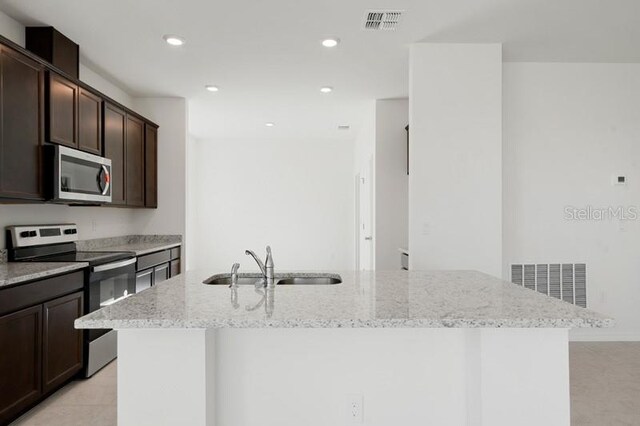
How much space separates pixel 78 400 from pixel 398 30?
3.45m

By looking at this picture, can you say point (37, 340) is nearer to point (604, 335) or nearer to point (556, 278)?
point (556, 278)

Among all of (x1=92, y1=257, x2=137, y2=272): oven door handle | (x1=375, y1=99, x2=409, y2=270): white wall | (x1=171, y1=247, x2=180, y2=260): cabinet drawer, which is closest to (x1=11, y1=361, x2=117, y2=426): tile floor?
(x1=92, y1=257, x2=137, y2=272): oven door handle

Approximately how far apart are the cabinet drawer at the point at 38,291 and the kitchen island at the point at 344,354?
100 centimetres

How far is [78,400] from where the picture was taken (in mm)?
2746

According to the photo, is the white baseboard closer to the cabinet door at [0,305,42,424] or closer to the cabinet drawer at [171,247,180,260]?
the cabinet drawer at [171,247,180,260]

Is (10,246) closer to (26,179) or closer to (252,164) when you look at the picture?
(26,179)

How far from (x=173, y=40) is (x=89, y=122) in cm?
98

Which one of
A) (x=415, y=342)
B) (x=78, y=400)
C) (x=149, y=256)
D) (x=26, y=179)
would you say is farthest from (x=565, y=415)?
(x=149, y=256)

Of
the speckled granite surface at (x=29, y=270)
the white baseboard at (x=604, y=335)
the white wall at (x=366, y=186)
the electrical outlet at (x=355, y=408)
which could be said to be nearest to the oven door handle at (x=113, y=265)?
the speckled granite surface at (x=29, y=270)

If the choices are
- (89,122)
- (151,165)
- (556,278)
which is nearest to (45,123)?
(89,122)

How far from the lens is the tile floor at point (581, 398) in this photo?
248 centimetres

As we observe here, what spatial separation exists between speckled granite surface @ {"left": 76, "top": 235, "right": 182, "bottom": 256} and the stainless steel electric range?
1.00 feet

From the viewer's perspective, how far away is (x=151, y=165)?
16.2 ft

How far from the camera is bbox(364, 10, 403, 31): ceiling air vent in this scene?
300 cm
